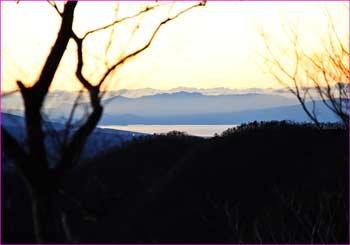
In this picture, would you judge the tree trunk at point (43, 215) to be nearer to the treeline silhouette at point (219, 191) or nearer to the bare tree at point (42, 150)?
the bare tree at point (42, 150)

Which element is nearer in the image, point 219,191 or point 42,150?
point 42,150

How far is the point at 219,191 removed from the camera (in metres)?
12.8

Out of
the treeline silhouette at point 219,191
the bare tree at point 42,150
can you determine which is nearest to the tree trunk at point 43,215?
the bare tree at point 42,150

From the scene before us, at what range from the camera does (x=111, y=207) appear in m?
14.8

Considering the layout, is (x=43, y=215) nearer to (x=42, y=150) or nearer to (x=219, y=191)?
(x=42, y=150)

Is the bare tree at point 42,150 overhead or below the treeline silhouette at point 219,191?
overhead

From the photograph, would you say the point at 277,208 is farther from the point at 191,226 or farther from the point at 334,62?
the point at 334,62

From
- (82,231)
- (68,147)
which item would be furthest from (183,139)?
(68,147)

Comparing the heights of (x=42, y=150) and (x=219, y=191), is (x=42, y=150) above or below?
above

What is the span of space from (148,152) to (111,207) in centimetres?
321

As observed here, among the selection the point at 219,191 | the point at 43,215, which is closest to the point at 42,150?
the point at 43,215

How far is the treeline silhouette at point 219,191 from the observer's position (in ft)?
34.3

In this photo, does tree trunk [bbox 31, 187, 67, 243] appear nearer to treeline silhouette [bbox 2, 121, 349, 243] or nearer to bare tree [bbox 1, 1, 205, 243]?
bare tree [bbox 1, 1, 205, 243]

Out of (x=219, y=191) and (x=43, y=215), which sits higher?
(x=43, y=215)
